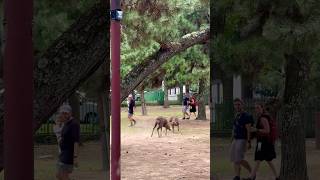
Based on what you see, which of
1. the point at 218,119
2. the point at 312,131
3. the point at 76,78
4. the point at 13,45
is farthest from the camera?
the point at 312,131

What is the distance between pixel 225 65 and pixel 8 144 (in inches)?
227

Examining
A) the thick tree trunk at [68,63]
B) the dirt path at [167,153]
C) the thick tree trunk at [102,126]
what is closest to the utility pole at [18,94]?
the thick tree trunk at [68,63]

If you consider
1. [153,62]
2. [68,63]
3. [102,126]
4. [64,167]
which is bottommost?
[64,167]

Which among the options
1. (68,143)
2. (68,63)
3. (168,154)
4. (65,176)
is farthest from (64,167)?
(168,154)

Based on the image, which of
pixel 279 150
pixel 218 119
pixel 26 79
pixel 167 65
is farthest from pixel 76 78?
pixel 167 65

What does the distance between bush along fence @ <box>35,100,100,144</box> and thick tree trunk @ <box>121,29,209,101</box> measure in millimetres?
686

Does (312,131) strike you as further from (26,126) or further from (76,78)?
(26,126)

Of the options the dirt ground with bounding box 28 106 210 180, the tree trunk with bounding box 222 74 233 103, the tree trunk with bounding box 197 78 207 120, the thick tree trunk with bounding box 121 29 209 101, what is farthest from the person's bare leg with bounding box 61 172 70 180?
the tree trunk with bounding box 197 78 207 120

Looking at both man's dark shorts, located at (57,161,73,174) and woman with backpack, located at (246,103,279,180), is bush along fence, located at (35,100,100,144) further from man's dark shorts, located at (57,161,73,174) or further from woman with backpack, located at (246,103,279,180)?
woman with backpack, located at (246,103,279,180)

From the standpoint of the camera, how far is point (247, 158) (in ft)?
30.4

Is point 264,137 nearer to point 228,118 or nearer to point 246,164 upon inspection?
point 246,164

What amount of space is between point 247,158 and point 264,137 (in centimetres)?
56

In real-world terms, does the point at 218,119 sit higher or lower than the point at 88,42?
lower

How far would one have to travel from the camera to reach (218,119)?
1054 centimetres
